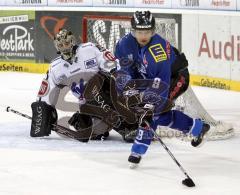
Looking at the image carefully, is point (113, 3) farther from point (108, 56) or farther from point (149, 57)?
point (149, 57)

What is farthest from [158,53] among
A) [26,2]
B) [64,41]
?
[26,2]

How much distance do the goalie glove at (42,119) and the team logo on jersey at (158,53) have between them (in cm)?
164

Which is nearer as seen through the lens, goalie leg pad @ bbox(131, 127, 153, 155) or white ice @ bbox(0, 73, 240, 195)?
white ice @ bbox(0, 73, 240, 195)

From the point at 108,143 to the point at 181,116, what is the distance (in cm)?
117

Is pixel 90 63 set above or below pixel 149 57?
below

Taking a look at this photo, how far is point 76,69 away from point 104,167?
144cm

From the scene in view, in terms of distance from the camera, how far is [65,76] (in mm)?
6953

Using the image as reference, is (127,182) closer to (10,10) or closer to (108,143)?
(108,143)

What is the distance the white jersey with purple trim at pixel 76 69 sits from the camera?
6.93 m

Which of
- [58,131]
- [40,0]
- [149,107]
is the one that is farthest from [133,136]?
[40,0]

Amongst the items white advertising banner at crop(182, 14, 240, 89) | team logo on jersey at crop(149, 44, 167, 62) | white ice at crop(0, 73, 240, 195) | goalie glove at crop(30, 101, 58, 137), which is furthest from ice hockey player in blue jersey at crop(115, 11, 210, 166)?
white advertising banner at crop(182, 14, 240, 89)

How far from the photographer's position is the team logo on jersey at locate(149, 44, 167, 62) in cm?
551

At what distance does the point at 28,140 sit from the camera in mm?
6922

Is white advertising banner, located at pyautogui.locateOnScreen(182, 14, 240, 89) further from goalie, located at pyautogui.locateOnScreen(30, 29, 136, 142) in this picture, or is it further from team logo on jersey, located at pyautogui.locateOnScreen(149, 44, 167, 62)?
team logo on jersey, located at pyautogui.locateOnScreen(149, 44, 167, 62)
